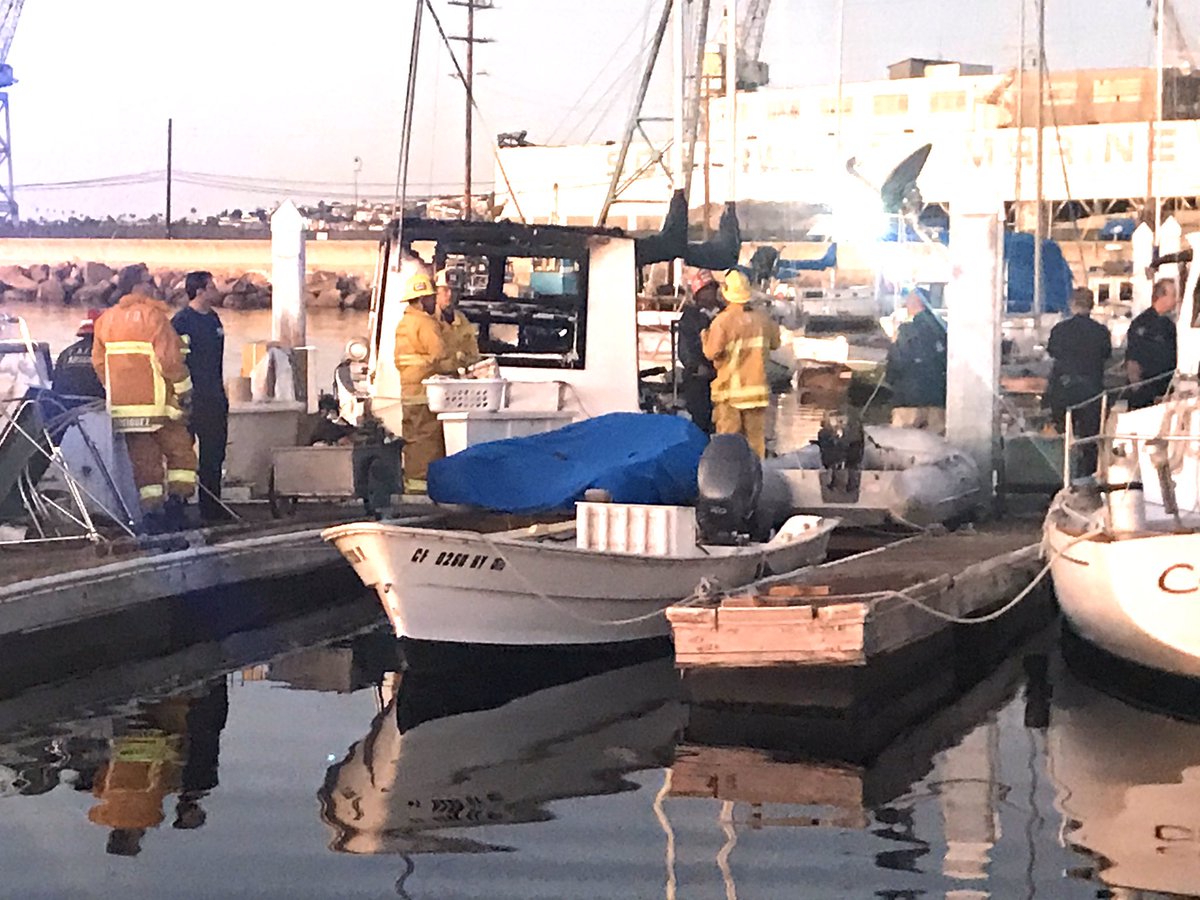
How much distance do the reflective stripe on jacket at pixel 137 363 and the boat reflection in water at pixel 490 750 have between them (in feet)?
8.46

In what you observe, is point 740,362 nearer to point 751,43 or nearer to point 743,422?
point 743,422

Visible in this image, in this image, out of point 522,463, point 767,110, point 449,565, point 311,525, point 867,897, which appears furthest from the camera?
point 767,110

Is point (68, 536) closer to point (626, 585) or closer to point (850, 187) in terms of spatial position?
point (626, 585)

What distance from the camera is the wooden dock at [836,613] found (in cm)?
942

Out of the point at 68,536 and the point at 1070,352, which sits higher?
the point at 1070,352

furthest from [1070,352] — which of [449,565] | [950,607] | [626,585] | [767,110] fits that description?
[767,110]

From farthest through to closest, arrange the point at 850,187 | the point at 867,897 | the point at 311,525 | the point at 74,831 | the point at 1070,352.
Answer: the point at 850,187, the point at 1070,352, the point at 311,525, the point at 74,831, the point at 867,897

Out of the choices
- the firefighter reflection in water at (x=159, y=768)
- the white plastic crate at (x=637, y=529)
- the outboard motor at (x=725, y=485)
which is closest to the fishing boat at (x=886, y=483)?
the outboard motor at (x=725, y=485)

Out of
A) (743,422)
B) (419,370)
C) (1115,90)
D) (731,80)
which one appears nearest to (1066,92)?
(1115,90)

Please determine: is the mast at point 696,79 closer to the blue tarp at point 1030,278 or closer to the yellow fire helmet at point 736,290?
the blue tarp at point 1030,278

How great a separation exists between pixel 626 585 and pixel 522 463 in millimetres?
1645

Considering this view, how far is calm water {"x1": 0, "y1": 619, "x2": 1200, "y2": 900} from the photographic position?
23.3 ft

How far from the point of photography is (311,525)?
13141 mm

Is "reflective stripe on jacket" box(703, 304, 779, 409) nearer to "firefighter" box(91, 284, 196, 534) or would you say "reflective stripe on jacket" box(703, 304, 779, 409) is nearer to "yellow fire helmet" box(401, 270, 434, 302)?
"yellow fire helmet" box(401, 270, 434, 302)
